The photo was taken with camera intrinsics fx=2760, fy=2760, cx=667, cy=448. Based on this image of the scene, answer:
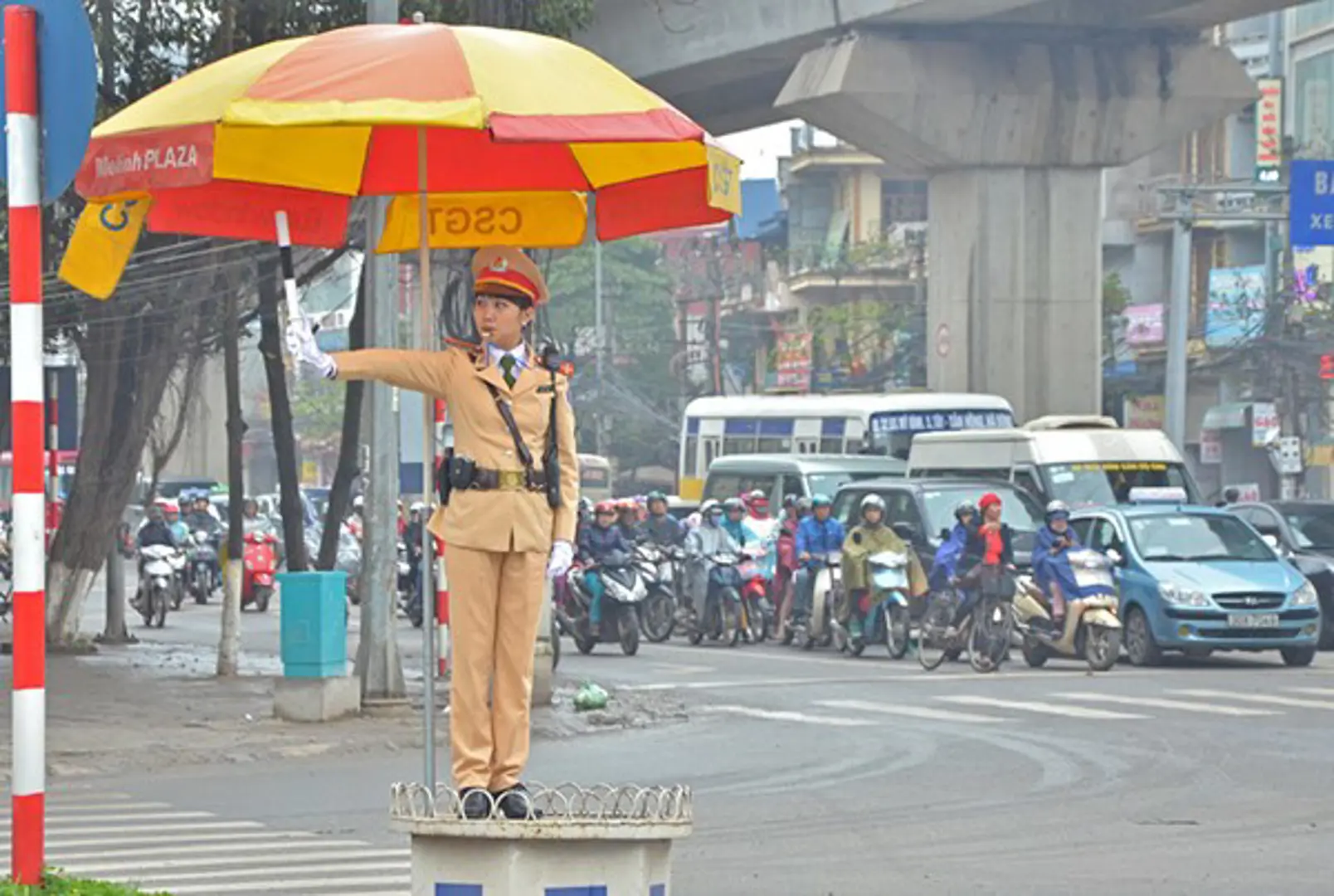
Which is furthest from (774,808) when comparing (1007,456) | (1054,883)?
(1007,456)

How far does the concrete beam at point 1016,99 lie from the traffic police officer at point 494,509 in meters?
26.5

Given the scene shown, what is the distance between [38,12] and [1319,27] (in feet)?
171

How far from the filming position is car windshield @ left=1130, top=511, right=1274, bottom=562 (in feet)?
85.0

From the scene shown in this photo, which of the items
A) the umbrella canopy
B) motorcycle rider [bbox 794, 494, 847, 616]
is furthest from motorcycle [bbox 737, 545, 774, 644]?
the umbrella canopy

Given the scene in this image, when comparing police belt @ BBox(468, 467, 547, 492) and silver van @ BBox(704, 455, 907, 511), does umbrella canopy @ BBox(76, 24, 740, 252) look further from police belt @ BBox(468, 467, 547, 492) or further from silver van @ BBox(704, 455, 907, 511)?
silver van @ BBox(704, 455, 907, 511)

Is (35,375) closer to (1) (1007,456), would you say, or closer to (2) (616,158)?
(2) (616,158)

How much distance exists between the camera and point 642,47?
36.0 m

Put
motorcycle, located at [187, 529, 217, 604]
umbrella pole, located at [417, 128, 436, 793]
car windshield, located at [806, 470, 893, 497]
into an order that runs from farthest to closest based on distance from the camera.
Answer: motorcycle, located at [187, 529, 217, 604]
car windshield, located at [806, 470, 893, 497]
umbrella pole, located at [417, 128, 436, 793]

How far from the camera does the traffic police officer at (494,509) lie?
7.91 metres

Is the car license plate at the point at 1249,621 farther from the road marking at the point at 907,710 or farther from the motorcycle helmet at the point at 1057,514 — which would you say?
the road marking at the point at 907,710

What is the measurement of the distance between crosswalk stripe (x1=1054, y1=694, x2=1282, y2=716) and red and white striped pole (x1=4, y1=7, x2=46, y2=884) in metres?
13.3

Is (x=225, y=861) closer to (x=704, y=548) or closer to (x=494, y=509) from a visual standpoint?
(x=494, y=509)

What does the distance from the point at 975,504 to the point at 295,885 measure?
761 inches

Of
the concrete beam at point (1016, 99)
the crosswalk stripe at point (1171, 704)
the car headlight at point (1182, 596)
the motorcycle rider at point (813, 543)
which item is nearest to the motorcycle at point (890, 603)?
the motorcycle rider at point (813, 543)
